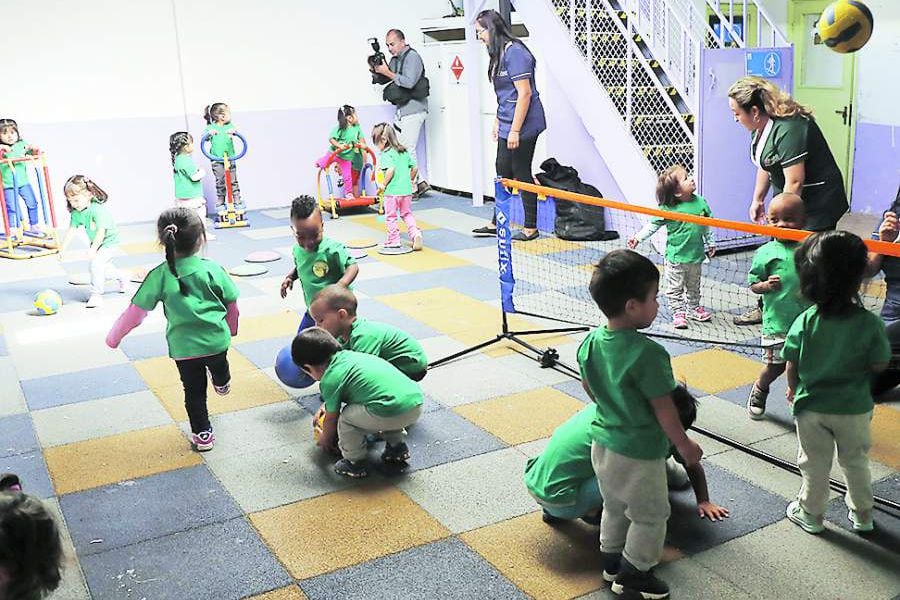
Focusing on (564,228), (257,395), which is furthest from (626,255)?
(564,228)

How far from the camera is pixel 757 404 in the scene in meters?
5.05

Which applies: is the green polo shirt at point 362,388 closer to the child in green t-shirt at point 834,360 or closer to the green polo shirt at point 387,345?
the green polo shirt at point 387,345

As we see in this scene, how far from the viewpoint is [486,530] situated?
3977mm

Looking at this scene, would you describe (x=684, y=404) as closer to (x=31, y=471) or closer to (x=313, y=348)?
(x=313, y=348)

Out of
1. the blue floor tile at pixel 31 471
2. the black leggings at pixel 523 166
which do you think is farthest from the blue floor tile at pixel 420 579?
the black leggings at pixel 523 166

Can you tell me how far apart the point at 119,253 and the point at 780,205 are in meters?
7.88

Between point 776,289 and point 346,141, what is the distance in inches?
342

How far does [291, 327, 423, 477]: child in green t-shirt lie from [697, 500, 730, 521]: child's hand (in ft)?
4.68

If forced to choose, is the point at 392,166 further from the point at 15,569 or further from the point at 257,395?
Result: the point at 15,569

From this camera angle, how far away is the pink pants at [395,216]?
32.8ft

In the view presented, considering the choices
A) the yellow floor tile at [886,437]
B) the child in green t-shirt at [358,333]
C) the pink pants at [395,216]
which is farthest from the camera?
the pink pants at [395,216]

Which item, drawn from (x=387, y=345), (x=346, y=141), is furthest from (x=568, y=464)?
(x=346, y=141)

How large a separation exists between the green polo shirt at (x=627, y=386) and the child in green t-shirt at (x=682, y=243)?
3.16m

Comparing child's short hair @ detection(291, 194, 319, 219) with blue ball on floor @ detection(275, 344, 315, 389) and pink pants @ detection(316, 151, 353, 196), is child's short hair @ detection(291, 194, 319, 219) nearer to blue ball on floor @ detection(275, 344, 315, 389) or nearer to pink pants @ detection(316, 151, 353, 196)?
blue ball on floor @ detection(275, 344, 315, 389)
